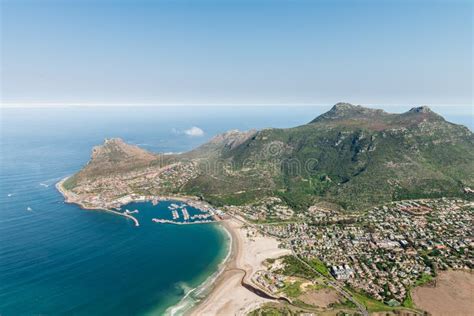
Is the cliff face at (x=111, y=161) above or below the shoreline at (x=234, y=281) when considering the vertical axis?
above

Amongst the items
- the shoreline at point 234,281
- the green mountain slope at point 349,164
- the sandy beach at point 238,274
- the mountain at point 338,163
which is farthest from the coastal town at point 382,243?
the green mountain slope at point 349,164

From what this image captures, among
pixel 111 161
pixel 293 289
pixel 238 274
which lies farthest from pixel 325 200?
pixel 111 161

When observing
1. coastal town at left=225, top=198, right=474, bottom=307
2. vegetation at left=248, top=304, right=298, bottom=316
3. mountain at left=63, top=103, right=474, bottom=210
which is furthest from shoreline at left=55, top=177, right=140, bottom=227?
vegetation at left=248, top=304, right=298, bottom=316

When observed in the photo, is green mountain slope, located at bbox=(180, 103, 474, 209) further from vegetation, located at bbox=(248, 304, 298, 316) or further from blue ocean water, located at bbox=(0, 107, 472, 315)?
vegetation, located at bbox=(248, 304, 298, 316)

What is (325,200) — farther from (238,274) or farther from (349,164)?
(238,274)

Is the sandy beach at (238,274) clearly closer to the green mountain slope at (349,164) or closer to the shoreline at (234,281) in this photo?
the shoreline at (234,281)

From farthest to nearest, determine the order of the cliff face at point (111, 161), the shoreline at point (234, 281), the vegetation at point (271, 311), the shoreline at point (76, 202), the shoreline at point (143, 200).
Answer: the cliff face at point (111, 161) < the shoreline at point (143, 200) < the shoreline at point (76, 202) < the shoreline at point (234, 281) < the vegetation at point (271, 311)

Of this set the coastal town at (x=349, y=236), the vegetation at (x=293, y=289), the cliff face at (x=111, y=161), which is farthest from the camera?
the cliff face at (x=111, y=161)
